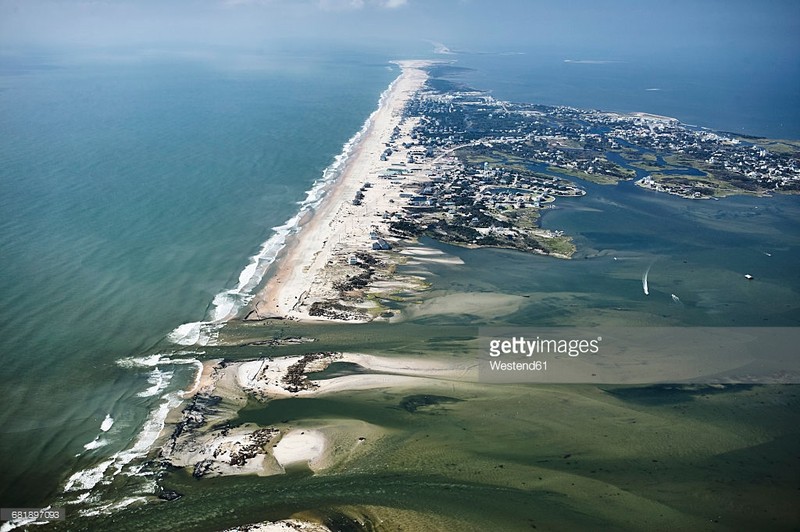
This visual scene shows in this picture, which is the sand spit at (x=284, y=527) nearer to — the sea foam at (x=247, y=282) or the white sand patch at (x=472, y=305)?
the sea foam at (x=247, y=282)

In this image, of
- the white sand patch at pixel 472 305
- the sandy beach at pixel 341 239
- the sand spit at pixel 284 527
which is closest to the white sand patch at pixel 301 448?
the sand spit at pixel 284 527

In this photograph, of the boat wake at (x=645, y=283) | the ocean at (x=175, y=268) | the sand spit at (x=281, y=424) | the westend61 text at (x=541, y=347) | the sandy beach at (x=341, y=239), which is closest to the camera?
the sand spit at (x=281, y=424)

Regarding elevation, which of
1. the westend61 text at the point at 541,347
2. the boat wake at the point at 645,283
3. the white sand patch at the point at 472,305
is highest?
the boat wake at the point at 645,283

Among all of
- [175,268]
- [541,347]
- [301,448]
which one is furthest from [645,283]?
[175,268]

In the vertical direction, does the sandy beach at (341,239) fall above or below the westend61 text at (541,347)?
above

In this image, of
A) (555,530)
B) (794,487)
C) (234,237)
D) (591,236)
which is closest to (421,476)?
(555,530)

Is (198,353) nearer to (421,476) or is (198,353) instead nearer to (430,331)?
(430,331)

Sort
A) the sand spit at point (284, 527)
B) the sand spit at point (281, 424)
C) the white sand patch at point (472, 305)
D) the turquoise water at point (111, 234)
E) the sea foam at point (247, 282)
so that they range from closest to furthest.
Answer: the sand spit at point (284, 527), the sand spit at point (281, 424), the turquoise water at point (111, 234), the sea foam at point (247, 282), the white sand patch at point (472, 305)
